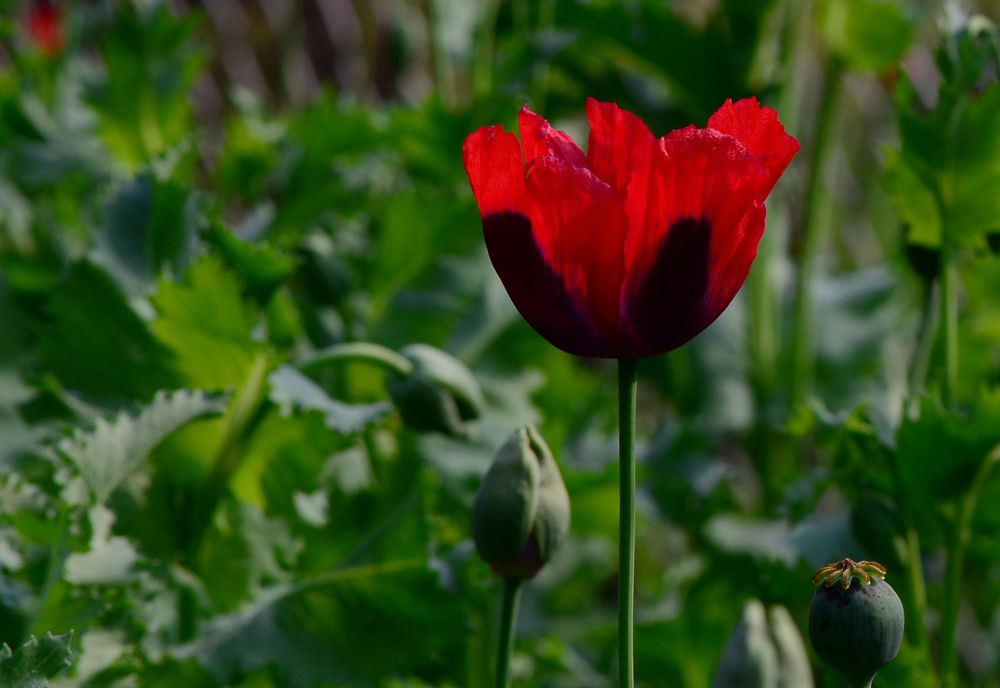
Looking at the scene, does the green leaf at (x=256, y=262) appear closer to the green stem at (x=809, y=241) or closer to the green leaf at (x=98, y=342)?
the green leaf at (x=98, y=342)

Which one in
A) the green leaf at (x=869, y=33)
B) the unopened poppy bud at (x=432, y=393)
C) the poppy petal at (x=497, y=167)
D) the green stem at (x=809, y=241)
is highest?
the green leaf at (x=869, y=33)

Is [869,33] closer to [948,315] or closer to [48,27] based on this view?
[948,315]

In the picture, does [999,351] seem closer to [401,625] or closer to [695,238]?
[401,625]

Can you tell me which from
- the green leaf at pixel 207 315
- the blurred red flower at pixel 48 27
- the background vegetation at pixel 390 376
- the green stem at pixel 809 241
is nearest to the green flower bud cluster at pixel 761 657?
the background vegetation at pixel 390 376

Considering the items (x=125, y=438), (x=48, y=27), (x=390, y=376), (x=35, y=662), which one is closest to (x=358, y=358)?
(x=390, y=376)

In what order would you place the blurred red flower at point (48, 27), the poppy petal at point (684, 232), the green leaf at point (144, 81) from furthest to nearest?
the blurred red flower at point (48, 27), the green leaf at point (144, 81), the poppy petal at point (684, 232)

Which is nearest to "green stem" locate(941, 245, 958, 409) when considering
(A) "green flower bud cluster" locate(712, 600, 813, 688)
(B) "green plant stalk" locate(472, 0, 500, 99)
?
(A) "green flower bud cluster" locate(712, 600, 813, 688)

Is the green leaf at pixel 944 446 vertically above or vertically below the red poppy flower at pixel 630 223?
above
